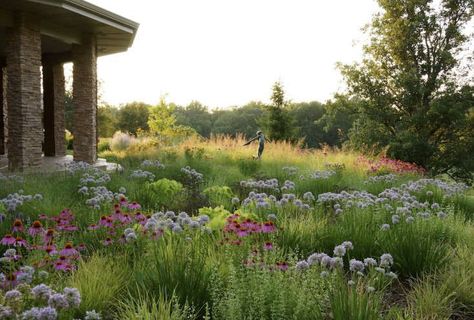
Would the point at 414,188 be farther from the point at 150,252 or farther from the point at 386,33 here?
the point at 386,33

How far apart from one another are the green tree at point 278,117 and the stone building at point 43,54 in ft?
45.4

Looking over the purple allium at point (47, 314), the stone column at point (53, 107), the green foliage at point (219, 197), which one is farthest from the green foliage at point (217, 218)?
the stone column at point (53, 107)

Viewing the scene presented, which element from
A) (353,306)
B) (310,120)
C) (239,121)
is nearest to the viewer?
(353,306)

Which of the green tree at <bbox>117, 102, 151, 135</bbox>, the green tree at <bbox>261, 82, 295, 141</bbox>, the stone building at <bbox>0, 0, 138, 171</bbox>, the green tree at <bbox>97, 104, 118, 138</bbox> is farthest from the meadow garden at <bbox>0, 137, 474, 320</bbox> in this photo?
the green tree at <bbox>117, 102, 151, 135</bbox>

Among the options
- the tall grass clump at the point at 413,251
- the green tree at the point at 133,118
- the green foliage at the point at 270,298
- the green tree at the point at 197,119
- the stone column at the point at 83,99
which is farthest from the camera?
the green tree at the point at 197,119

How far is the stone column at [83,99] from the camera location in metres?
12.3

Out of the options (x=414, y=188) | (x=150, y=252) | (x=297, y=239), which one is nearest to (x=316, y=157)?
(x=414, y=188)

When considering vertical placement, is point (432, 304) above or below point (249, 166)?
below

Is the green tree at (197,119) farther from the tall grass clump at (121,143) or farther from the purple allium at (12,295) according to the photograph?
the purple allium at (12,295)

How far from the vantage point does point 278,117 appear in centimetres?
2709

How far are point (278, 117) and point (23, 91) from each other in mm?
18721

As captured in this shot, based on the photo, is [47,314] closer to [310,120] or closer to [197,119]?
[310,120]

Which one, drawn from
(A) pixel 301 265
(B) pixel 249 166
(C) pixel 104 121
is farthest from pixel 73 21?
(C) pixel 104 121

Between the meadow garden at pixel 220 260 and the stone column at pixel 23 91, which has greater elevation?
the stone column at pixel 23 91
